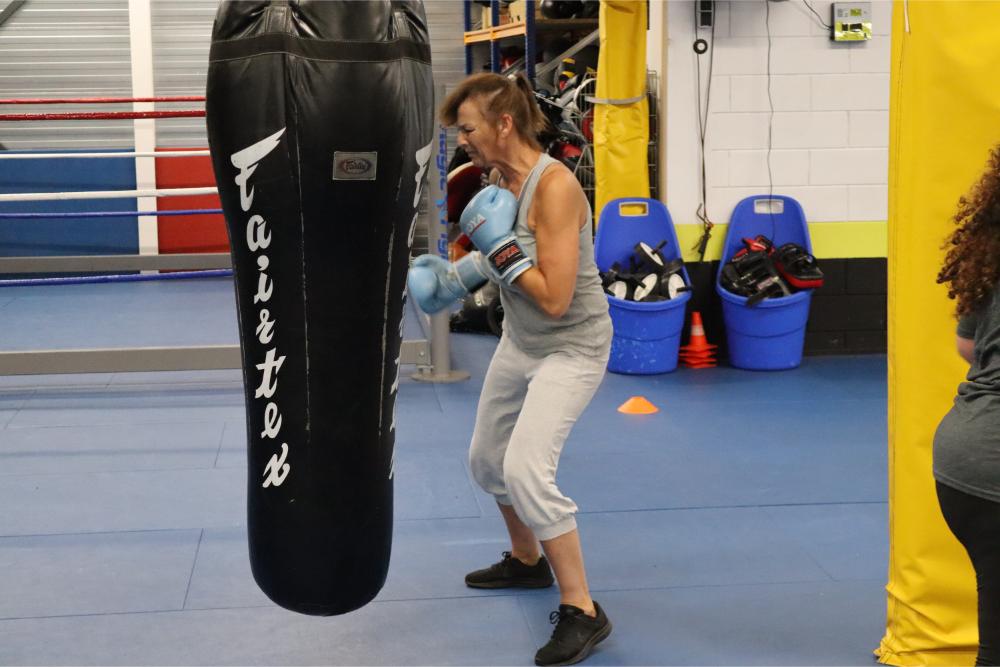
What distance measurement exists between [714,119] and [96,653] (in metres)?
4.64

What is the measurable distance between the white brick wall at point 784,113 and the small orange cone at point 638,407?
1.50 m

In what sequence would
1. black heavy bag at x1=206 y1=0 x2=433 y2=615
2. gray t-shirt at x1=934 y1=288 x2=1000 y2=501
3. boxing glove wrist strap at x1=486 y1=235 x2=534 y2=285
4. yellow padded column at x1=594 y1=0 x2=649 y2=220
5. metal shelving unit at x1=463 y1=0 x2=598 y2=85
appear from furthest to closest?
metal shelving unit at x1=463 y1=0 x2=598 y2=85
yellow padded column at x1=594 y1=0 x2=649 y2=220
boxing glove wrist strap at x1=486 y1=235 x2=534 y2=285
gray t-shirt at x1=934 y1=288 x2=1000 y2=501
black heavy bag at x1=206 y1=0 x2=433 y2=615

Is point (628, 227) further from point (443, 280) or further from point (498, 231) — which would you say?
point (498, 231)

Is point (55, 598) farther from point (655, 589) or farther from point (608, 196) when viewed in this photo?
point (608, 196)

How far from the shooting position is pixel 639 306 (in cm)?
607

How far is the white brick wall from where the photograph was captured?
6352 mm

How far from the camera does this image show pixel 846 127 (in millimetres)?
6465

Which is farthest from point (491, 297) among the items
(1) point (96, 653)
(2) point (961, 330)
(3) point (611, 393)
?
(2) point (961, 330)

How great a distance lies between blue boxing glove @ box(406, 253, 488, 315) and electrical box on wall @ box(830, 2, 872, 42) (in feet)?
13.4

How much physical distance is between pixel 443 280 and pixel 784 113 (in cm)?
396

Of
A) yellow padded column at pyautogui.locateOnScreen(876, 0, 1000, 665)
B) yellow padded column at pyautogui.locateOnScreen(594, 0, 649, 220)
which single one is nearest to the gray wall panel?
yellow padded column at pyautogui.locateOnScreen(594, 0, 649, 220)

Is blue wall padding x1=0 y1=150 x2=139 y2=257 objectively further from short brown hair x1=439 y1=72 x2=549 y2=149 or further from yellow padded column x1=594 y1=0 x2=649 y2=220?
short brown hair x1=439 y1=72 x2=549 y2=149

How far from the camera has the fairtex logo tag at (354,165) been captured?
1917mm

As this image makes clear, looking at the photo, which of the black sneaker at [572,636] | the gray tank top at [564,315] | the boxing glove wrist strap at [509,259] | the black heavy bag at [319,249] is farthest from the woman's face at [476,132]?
the black sneaker at [572,636]
